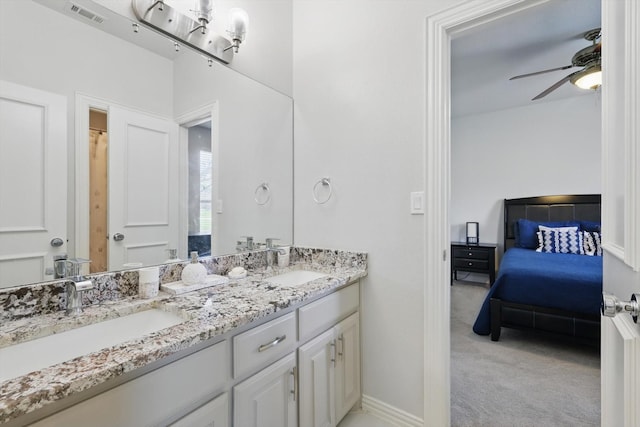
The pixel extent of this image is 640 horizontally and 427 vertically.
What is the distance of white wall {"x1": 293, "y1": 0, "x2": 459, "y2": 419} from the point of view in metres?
1.62

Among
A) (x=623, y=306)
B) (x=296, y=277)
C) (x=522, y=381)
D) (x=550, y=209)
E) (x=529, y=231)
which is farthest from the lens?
(x=550, y=209)

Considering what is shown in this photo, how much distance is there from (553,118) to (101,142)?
5432mm

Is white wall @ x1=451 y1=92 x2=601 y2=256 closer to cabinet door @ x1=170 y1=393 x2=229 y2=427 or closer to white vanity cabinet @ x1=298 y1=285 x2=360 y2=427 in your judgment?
white vanity cabinet @ x1=298 y1=285 x2=360 y2=427

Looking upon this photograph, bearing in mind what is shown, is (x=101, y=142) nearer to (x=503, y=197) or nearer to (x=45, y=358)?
(x=45, y=358)

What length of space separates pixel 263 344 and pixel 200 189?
2.98 feet

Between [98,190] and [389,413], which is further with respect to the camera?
[389,413]

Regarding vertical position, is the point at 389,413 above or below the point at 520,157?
below

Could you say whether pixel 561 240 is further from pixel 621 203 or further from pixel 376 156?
pixel 621 203

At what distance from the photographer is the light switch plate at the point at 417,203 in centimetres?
158

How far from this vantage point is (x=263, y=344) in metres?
1.14

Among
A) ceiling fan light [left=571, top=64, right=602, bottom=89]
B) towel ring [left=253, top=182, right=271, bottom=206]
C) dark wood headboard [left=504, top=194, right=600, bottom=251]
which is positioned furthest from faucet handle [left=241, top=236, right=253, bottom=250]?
dark wood headboard [left=504, top=194, right=600, bottom=251]

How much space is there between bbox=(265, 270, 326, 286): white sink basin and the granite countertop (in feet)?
0.50

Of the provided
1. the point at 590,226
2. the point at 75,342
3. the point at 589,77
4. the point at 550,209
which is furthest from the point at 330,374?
the point at 550,209

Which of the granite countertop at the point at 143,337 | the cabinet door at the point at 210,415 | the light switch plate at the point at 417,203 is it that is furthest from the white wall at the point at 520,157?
the cabinet door at the point at 210,415
